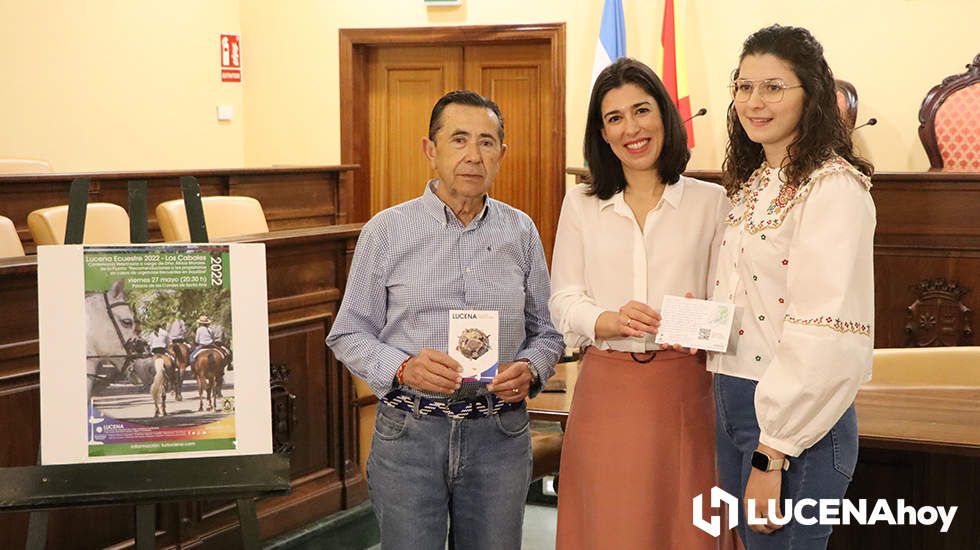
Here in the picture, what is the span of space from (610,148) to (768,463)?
718 mm

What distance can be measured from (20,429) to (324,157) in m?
5.87

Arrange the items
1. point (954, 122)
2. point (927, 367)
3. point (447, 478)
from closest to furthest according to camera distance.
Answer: point (447, 478) < point (927, 367) < point (954, 122)

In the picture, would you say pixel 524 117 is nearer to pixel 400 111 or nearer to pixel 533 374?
pixel 400 111

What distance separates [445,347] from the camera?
2.17 meters

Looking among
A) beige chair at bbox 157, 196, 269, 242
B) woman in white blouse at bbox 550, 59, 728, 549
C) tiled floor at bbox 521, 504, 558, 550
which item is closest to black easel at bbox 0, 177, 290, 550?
woman in white blouse at bbox 550, 59, 728, 549

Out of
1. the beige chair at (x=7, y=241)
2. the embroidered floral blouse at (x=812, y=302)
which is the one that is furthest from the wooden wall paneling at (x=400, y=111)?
the embroidered floral blouse at (x=812, y=302)

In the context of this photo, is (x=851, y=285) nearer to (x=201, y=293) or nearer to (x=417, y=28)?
(x=201, y=293)

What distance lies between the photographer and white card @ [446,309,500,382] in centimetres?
207

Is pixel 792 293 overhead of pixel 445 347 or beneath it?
overhead

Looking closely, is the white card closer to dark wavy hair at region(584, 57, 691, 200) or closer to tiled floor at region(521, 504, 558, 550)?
dark wavy hair at region(584, 57, 691, 200)

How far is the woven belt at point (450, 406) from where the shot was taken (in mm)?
2146

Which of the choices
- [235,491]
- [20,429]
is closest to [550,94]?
[20,429]

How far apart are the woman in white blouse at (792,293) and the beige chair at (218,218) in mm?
3105

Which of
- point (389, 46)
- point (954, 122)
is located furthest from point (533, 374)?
point (389, 46)
